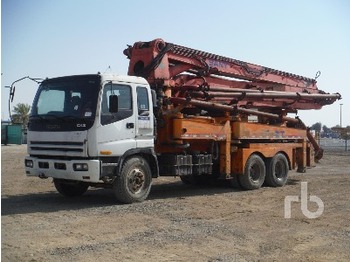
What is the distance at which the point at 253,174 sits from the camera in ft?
40.8

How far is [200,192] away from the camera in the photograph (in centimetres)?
1166

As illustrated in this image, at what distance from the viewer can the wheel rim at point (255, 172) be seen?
12352 millimetres

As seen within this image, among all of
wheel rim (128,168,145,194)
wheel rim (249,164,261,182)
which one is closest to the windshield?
wheel rim (128,168,145,194)

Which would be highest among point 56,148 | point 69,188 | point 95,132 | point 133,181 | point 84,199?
point 95,132

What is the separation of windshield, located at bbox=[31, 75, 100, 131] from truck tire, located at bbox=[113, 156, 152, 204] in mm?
1355

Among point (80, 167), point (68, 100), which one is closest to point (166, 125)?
point (68, 100)

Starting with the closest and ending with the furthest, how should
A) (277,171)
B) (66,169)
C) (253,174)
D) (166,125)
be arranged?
(66,169)
(166,125)
(253,174)
(277,171)

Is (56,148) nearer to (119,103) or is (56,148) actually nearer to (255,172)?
(119,103)

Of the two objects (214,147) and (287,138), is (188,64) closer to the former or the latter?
(214,147)

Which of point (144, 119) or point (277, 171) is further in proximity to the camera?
point (277, 171)

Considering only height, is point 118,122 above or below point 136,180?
above

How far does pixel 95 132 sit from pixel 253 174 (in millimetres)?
5804

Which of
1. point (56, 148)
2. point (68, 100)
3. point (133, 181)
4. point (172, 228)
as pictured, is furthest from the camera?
point (133, 181)

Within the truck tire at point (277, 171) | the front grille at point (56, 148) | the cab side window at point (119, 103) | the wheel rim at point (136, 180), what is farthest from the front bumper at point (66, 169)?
the truck tire at point (277, 171)
